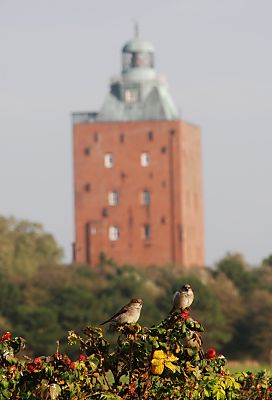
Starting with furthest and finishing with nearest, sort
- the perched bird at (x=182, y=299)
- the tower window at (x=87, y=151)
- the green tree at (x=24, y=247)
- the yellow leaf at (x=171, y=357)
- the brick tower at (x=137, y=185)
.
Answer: the tower window at (x=87, y=151), the brick tower at (x=137, y=185), the green tree at (x=24, y=247), the perched bird at (x=182, y=299), the yellow leaf at (x=171, y=357)

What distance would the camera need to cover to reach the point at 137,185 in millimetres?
131875

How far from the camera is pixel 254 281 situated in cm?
11175

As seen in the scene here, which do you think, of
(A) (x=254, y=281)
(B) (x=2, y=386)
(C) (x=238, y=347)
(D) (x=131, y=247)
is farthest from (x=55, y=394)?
(D) (x=131, y=247)

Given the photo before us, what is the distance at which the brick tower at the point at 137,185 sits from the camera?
424 feet

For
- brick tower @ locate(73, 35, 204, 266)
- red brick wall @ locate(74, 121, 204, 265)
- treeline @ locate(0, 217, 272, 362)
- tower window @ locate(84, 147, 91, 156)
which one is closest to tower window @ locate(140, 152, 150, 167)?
brick tower @ locate(73, 35, 204, 266)

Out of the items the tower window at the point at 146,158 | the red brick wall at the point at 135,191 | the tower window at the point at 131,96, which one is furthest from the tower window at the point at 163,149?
the tower window at the point at 131,96

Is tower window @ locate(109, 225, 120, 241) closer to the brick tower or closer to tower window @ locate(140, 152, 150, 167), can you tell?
the brick tower

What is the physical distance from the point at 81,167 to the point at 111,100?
6262mm

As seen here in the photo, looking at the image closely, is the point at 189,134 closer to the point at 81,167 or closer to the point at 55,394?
the point at 81,167

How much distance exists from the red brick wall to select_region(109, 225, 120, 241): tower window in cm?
30

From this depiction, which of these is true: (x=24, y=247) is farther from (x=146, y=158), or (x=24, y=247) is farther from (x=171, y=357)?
(x=171, y=357)

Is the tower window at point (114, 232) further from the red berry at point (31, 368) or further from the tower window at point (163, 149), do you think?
the red berry at point (31, 368)

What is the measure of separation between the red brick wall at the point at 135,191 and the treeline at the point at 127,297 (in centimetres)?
633

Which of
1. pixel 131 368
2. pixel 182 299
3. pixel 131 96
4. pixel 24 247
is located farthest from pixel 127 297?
pixel 131 368
